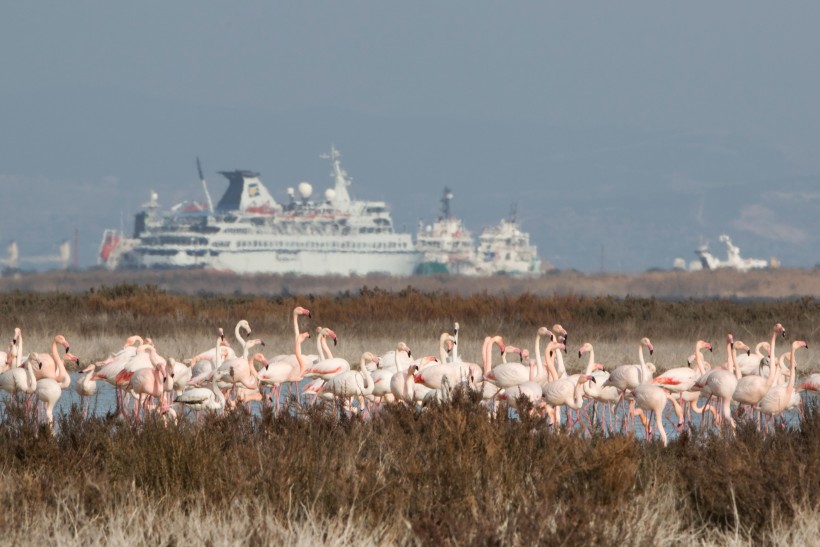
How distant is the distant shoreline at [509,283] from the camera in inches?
2864

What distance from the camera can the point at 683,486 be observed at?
8.13 m

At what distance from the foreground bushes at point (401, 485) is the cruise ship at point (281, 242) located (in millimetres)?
88214

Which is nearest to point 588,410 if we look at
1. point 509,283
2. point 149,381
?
point 149,381

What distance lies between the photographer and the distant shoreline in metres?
72.8

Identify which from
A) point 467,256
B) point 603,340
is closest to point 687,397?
point 603,340

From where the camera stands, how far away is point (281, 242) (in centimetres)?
9906

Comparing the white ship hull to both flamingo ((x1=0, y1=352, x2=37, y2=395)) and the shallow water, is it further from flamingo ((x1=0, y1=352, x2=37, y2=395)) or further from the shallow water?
flamingo ((x1=0, y1=352, x2=37, y2=395))

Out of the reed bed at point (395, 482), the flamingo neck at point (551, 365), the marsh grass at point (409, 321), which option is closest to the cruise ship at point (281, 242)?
the marsh grass at point (409, 321)

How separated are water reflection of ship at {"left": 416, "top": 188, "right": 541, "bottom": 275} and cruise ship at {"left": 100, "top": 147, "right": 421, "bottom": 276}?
5.13ft

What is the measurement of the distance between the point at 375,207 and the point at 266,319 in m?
77.3

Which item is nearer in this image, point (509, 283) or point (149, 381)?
point (149, 381)

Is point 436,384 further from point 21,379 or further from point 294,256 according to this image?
point 294,256

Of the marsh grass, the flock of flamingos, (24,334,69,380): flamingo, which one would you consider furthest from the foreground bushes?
the marsh grass

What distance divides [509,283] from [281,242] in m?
21.8
